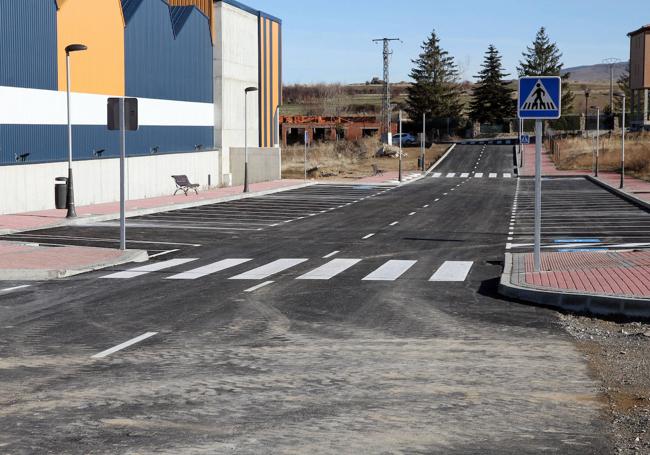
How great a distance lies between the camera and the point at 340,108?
621 ft

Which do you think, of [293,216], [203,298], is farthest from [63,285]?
[293,216]

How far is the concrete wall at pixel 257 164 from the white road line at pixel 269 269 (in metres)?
40.1

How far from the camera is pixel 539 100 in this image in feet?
50.6

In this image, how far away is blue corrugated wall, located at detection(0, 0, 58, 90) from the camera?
33.8 metres

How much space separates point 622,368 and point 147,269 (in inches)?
439

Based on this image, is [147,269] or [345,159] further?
[345,159]

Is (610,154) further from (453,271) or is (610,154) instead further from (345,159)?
(453,271)

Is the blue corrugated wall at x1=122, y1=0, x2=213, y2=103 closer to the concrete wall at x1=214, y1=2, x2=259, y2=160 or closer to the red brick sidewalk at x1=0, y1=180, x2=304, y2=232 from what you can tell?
the concrete wall at x1=214, y1=2, x2=259, y2=160

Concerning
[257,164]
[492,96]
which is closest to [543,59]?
[492,96]

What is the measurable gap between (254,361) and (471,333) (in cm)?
303

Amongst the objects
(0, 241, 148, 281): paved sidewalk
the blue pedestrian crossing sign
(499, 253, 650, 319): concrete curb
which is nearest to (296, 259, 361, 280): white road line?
(499, 253, 650, 319): concrete curb

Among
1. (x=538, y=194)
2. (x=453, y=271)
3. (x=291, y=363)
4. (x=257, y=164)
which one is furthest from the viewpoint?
(x=257, y=164)

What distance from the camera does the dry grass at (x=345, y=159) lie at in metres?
82.6

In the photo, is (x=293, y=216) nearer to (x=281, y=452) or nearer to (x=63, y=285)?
(x=63, y=285)
